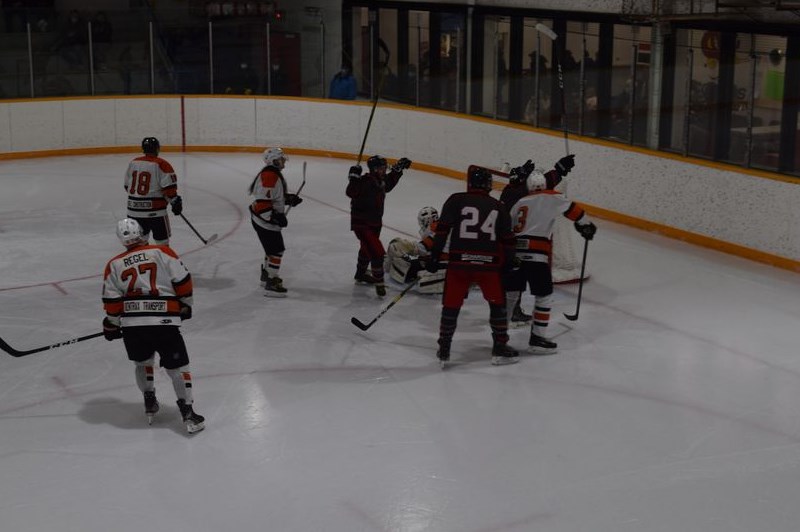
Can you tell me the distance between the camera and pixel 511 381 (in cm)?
646

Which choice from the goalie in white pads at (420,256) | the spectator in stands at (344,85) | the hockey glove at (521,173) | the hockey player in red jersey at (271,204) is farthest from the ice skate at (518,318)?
the spectator in stands at (344,85)

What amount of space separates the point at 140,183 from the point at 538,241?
10.5 ft

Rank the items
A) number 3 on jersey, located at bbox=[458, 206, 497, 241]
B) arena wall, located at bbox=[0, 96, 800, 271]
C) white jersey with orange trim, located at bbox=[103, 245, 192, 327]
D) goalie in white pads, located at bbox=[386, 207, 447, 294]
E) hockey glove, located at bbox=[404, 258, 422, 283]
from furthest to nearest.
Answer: arena wall, located at bbox=[0, 96, 800, 271] < goalie in white pads, located at bbox=[386, 207, 447, 294] < hockey glove, located at bbox=[404, 258, 422, 283] < number 3 on jersey, located at bbox=[458, 206, 497, 241] < white jersey with orange trim, located at bbox=[103, 245, 192, 327]

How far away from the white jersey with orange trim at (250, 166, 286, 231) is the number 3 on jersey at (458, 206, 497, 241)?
2.07m

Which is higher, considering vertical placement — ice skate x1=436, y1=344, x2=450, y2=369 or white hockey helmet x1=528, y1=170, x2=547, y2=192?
white hockey helmet x1=528, y1=170, x2=547, y2=192

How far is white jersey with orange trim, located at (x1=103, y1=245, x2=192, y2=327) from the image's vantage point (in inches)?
214

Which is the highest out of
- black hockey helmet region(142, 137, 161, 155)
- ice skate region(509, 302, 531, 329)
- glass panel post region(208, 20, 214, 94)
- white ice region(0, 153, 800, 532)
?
glass panel post region(208, 20, 214, 94)

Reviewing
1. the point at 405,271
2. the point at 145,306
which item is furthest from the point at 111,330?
the point at 405,271

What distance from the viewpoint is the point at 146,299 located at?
5.44 meters

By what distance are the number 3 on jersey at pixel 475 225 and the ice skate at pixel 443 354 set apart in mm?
695

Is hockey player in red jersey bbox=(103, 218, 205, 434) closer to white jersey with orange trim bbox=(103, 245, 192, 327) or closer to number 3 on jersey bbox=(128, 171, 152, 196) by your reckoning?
white jersey with orange trim bbox=(103, 245, 192, 327)

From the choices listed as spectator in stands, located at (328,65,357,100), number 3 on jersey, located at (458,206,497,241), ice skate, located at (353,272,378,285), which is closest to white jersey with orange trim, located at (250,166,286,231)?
ice skate, located at (353,272,378,285)

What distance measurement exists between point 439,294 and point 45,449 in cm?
347

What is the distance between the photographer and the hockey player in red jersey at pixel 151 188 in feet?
27.3
